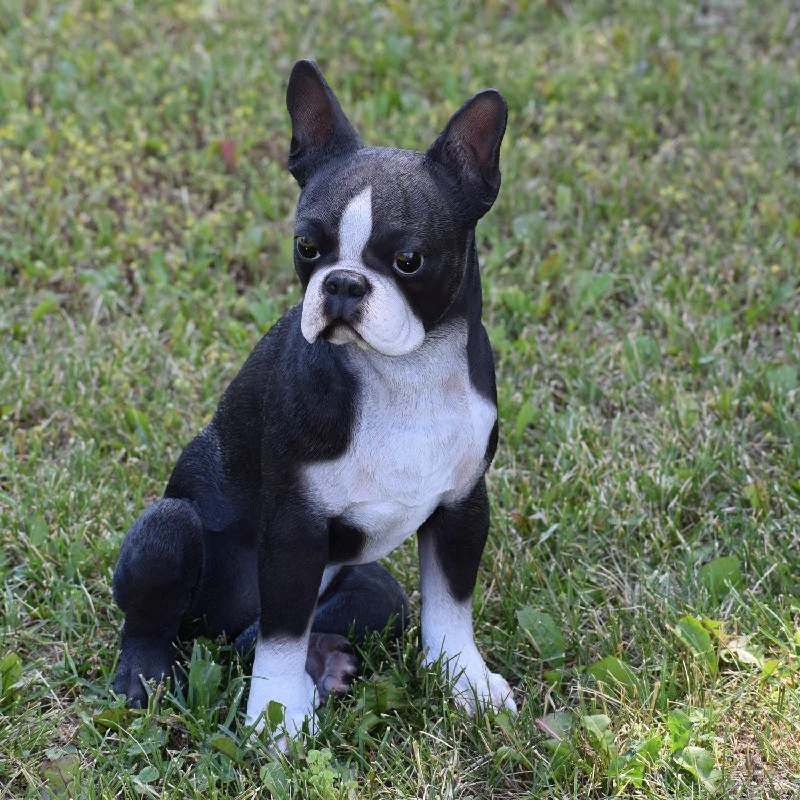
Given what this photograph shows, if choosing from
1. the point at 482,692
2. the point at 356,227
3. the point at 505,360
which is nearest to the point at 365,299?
the point at 356,227

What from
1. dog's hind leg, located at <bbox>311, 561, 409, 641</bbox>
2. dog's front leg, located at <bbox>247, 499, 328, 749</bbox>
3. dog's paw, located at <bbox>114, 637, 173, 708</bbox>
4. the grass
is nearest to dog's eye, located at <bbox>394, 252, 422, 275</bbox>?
dog's front leg, located at <bbox>247, 499, 328, 749</bbox>

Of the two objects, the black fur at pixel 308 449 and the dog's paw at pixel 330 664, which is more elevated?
the black fur at pixel 308 449

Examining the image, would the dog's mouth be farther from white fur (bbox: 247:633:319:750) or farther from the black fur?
white fur (bbox: 247:633:319:750)

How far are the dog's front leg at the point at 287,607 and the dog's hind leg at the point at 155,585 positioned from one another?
263 mm

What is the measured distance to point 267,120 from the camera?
6375mm

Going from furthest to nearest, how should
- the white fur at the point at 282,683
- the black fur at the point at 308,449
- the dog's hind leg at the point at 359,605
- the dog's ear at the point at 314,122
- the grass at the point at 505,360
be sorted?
the dog's hind leg at the point at 359,605
the grass at the point at 505,360
the white fur at the point at 282,683
the dog's ear at the point at 314,122
the black fur at the point at 308,449

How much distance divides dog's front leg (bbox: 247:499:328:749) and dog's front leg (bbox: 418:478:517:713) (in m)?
0.35

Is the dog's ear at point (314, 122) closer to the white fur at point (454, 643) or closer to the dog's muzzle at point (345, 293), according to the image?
the dog's muzzle at point (345, 293)

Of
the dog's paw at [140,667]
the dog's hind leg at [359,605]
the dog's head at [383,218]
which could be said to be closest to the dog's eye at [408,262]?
the dog's head at [383,218]

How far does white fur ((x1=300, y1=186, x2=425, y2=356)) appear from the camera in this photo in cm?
259

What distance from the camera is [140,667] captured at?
10.8 feet

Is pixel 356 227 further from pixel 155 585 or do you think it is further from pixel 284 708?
pixel 284 708

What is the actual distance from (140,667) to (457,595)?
910mm

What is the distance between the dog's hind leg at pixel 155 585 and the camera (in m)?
3.12
